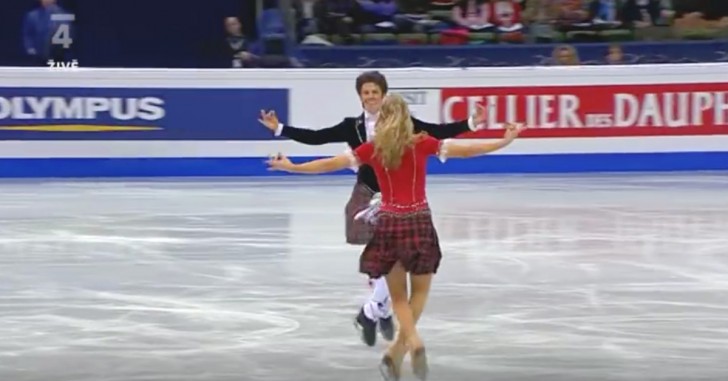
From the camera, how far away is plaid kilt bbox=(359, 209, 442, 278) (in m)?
6.59

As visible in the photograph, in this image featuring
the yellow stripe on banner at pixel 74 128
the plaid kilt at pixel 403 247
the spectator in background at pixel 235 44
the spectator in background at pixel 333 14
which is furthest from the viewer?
the spectator in background at pixel 333 14

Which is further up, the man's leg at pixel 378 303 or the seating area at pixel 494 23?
the seating area at pixel 494 23

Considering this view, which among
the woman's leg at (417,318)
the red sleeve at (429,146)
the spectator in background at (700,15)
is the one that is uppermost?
the red sleeve at (429,146)

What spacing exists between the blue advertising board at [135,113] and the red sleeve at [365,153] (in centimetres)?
1016

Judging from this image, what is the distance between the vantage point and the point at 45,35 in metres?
19.0

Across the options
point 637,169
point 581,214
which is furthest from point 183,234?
point 637,169

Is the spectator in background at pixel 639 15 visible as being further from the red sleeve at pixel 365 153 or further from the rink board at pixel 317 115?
the red sleeve at pixel 365 153

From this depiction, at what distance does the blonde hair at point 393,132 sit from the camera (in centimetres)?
650

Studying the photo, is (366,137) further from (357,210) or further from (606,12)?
(606,12)

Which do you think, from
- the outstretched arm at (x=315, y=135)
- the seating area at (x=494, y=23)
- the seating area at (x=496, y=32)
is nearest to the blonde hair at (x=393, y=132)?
the outstretched arm at (x=315, y=135)

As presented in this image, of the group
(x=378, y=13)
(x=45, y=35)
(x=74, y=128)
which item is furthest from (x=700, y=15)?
(x=74, y=128)

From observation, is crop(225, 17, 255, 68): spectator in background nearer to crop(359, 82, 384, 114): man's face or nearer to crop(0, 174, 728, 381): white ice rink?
crop(0, 174, 728, 381): white ice rink

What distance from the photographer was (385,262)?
6.62 metres

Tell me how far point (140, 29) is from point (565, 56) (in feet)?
24.5
